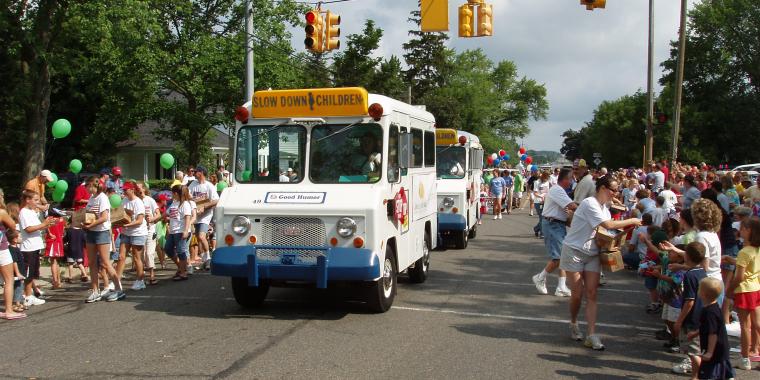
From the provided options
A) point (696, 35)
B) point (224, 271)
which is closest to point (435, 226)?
point (224, 271)

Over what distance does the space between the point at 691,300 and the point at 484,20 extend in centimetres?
867

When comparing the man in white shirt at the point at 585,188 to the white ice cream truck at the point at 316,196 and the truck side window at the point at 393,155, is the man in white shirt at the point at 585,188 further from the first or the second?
the truck side window at the point at 393,155

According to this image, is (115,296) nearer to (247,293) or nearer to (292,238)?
(247,293)

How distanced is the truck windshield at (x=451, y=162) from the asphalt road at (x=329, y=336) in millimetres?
5019

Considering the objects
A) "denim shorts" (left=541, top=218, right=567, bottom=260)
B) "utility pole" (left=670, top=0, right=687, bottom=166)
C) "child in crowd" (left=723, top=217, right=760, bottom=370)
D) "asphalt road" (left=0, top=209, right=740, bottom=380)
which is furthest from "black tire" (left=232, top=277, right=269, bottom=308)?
"utility pole" (left=670, top=0, right=687, bottom=166)

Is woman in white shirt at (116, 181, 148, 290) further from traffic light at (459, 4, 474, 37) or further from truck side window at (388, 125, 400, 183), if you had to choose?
traffic light at (459, 4, 474, 37)

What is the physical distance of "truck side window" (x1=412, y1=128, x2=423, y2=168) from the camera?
398 inches

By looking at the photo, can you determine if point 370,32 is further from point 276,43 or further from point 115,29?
point 115,29

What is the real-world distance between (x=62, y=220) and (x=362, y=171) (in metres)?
5.54

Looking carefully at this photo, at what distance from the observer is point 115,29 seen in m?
22.9

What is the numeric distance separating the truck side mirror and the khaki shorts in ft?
8.64

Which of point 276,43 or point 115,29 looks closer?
point 115,29

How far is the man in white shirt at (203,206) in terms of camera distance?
12219mm

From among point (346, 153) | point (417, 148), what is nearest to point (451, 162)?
point (417, 148)
